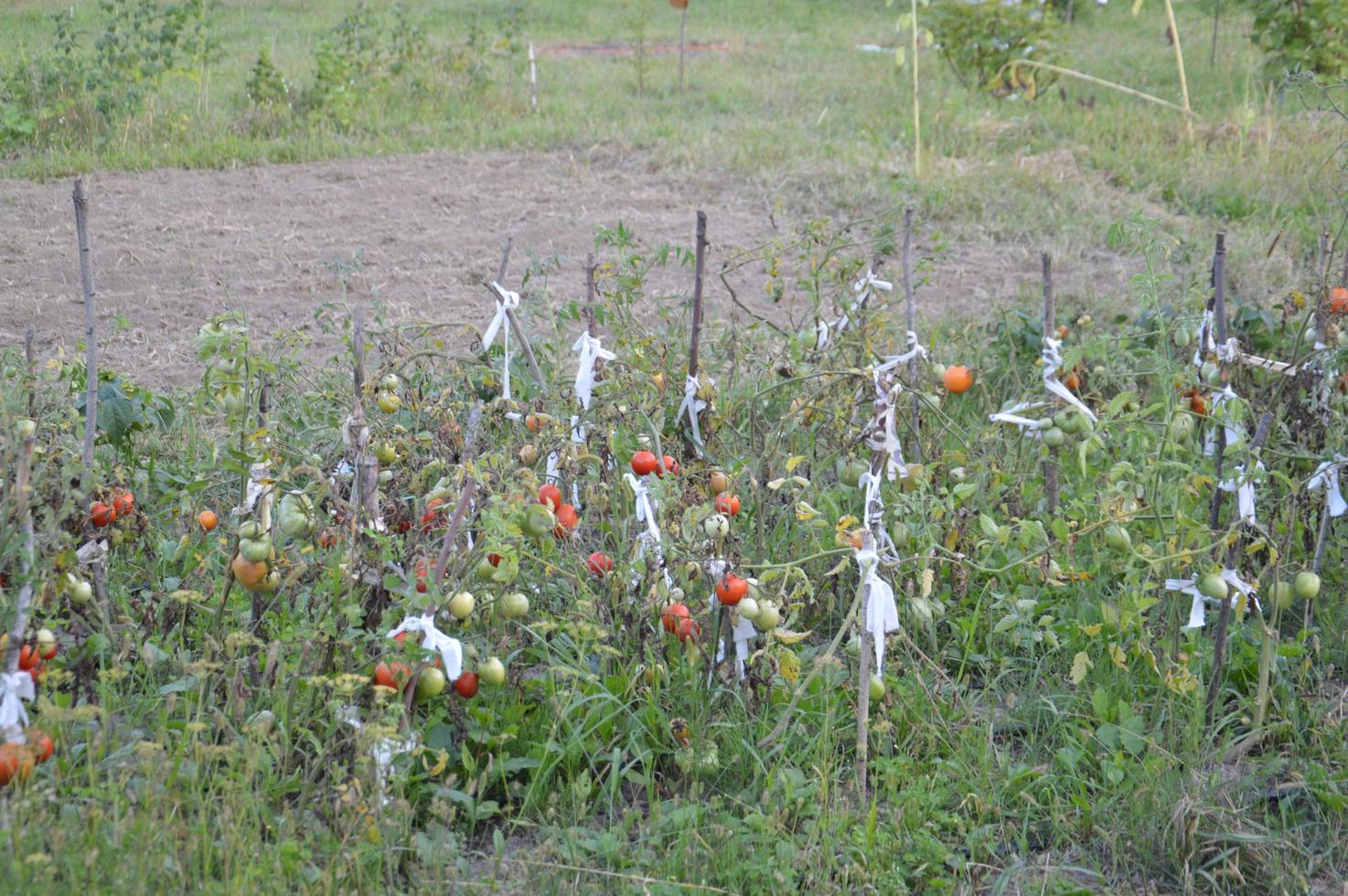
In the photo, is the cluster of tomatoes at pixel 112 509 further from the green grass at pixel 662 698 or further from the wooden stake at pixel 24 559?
the wooden stake at pixel 24 559

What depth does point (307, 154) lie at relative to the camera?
7.34m

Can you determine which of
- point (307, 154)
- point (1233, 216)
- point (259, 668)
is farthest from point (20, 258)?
point (1233, 216)

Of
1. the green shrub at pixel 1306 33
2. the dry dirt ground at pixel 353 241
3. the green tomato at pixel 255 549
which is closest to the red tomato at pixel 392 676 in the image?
the green tomato at pixel 255 549

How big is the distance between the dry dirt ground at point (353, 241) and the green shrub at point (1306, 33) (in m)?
3.63

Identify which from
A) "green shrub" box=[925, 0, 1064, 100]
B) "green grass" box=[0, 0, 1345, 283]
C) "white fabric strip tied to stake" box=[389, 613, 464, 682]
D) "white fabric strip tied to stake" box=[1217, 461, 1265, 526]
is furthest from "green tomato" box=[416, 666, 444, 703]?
"green shrub" box=[925, 0, 1064, 100]

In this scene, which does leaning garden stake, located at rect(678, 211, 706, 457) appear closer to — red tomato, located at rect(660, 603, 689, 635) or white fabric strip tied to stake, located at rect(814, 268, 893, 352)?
white fabric strip tied to stake, located at rect(814, 268, 893, 352)

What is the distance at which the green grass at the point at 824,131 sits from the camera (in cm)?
641

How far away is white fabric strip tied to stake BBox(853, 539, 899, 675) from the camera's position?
238 cm

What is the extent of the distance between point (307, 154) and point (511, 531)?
5767 mm

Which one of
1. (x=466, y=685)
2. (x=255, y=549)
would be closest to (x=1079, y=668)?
(x=466, y=685)

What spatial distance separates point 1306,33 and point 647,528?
7693mm

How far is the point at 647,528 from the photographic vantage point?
267 cm

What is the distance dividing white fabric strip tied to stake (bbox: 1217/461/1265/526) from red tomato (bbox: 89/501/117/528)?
2247 millimetres

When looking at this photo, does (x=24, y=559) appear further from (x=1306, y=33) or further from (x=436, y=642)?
(x=1306, y=33)
